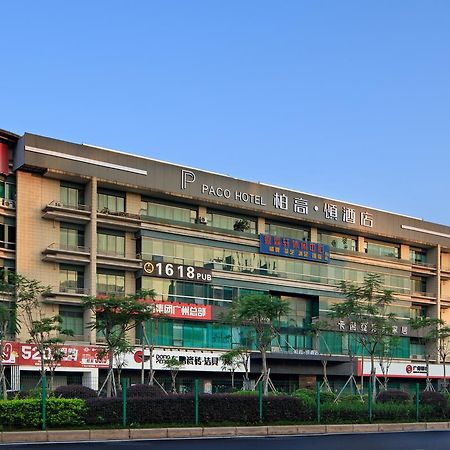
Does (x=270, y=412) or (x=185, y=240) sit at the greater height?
(x=185, y=240)

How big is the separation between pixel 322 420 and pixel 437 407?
259 inches

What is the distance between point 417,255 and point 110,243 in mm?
35773

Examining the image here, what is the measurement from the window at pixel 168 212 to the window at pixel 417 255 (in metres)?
27.1

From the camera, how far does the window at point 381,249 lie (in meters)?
74.1

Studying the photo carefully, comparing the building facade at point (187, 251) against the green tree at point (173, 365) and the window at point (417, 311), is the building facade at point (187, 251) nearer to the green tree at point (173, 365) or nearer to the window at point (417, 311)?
the green tree at point (173, 365)

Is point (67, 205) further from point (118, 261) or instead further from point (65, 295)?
point (65, 295)

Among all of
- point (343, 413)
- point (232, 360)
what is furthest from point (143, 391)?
point (232, 360)

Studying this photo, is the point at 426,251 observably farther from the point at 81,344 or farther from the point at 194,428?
the point at 194,428

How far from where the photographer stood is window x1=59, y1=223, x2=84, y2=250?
53906 mm

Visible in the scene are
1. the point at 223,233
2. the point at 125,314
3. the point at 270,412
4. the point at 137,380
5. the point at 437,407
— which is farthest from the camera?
the point at 223,233

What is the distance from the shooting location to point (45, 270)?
5259 cm

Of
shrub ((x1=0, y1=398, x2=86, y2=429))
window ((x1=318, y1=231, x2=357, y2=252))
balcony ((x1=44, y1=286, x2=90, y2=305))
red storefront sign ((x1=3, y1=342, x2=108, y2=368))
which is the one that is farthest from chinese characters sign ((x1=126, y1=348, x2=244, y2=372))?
shrub ((x1=0, y1=398, x2=86, y2=429))

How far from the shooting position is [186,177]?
195 ft

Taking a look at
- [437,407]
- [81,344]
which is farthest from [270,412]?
[81,344]
